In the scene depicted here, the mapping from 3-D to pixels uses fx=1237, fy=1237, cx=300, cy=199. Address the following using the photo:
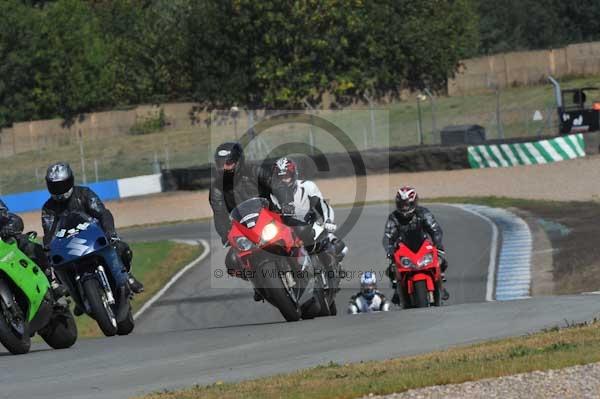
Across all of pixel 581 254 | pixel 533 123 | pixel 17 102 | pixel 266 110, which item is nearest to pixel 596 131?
pixel 533 123

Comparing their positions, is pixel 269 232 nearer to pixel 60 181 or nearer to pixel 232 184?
pixel 232 184

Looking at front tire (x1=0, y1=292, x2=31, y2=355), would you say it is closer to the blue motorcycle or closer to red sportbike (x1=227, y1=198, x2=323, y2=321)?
the blue motorcycle

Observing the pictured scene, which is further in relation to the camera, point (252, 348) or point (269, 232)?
point (269, 232)

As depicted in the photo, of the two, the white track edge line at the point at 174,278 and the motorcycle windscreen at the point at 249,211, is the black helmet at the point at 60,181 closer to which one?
the motorcycle windscreen at the point at 249,211

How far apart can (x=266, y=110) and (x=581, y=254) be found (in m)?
35.9

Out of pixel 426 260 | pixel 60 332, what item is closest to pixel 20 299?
pixel 60 332

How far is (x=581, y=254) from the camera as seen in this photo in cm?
2159

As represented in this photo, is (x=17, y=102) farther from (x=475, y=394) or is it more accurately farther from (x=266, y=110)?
(x=475, y=394)

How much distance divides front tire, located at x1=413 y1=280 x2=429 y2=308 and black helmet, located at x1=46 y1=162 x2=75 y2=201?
4355mm

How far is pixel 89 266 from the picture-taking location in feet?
39.9

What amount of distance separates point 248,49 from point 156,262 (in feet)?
117

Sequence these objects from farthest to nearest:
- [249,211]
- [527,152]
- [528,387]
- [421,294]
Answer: [527,152] → [421,294] → [249,211] → [528,387]

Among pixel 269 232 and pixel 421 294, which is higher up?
pixel 269 232

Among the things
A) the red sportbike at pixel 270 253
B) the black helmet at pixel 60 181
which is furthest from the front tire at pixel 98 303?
the red sportbike at pixel 270 253
